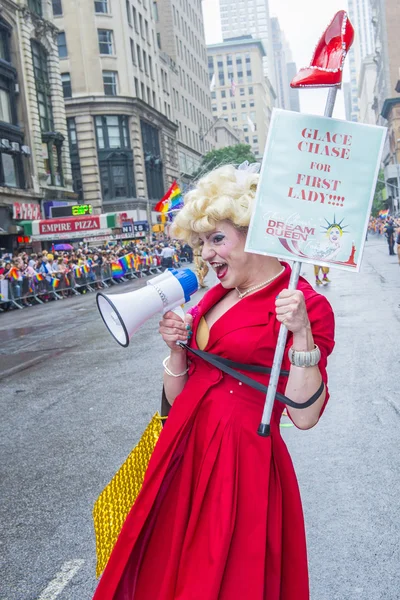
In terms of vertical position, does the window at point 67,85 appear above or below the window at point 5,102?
above

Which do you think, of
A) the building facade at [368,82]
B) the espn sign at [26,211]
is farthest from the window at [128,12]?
the building facade at [368,82]

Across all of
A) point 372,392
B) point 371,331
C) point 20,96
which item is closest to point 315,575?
point 372,392

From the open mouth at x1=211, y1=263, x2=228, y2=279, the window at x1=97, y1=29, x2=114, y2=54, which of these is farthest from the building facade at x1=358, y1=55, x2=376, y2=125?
the open mouth at x1=211, y1=263, x2=228, y2=279

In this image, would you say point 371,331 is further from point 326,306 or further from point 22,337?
point 326,306

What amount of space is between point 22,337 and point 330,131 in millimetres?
12935

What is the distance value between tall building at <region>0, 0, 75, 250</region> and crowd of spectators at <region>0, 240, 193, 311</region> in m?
3.61

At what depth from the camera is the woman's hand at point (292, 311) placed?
2.28 meters

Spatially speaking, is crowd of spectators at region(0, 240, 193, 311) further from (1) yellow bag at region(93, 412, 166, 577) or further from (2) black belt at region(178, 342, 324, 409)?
(2) black belt at region(178, 342, 324, 409)

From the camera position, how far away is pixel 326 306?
2469 millimetres

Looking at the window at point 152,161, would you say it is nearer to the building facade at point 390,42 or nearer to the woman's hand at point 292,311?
the building facade at point 390,42

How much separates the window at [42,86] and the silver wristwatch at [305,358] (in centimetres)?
4178

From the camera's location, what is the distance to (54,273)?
2573 centimetres

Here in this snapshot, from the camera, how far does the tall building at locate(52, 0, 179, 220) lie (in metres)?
51.9

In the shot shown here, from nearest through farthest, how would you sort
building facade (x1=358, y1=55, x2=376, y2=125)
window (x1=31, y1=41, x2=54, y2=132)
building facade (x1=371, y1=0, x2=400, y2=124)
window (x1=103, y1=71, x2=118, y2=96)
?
1. window (x1=31, y1=41, x2=54, y2=132)
2. window (x1=103, y1=71, x2=118, y2=96)
3. building facade (x1=371, y1=0, x2=400, y2=124)
4. building facade (x1=358, y1=55, x2=376, y2=125)
